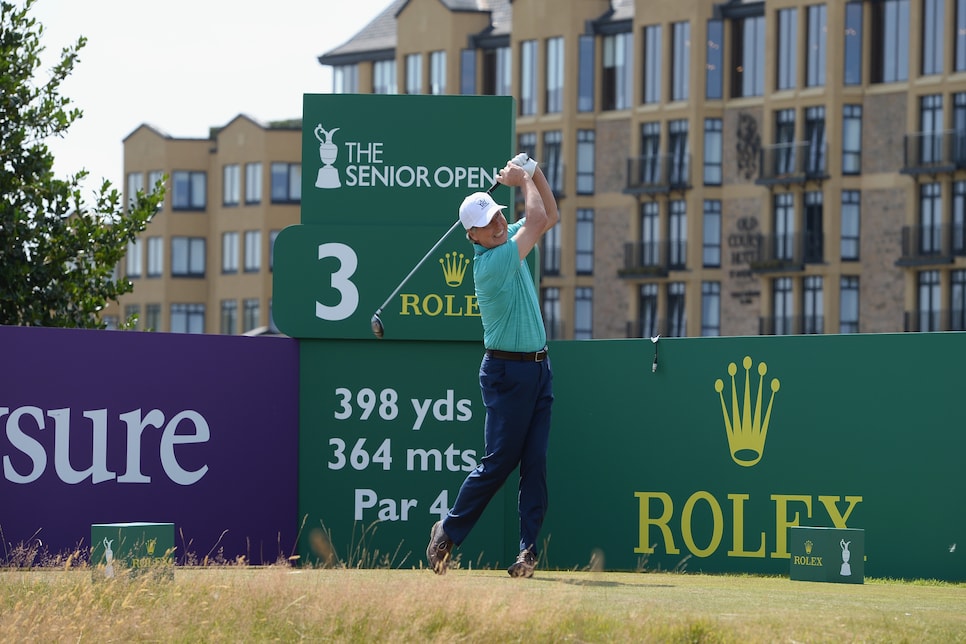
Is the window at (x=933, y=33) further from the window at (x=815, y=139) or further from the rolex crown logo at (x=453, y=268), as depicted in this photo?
the rolex crown logo at (x=453, y=268)

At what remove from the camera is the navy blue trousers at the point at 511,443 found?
8812 millimetres

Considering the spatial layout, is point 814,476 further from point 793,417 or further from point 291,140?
point 291,140

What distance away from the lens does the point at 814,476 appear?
1012 centimetres

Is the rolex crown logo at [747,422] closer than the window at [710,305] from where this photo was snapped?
Yes

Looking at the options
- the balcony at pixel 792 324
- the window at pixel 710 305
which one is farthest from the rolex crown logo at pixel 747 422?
the window at pixel 710 305

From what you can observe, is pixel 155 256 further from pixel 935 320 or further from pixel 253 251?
pixel 935 320

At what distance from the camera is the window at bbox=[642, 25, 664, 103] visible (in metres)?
65.8

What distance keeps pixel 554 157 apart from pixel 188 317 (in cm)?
2242

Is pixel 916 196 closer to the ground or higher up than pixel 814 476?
higher up

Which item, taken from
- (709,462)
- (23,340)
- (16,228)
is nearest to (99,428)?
(23,340)

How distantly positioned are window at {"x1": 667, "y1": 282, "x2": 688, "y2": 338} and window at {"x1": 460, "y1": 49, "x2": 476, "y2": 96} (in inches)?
486

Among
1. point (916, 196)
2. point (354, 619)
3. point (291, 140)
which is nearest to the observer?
point (354, 619)

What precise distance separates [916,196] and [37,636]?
55950mm

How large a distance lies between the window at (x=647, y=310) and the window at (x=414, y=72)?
45.0ft
